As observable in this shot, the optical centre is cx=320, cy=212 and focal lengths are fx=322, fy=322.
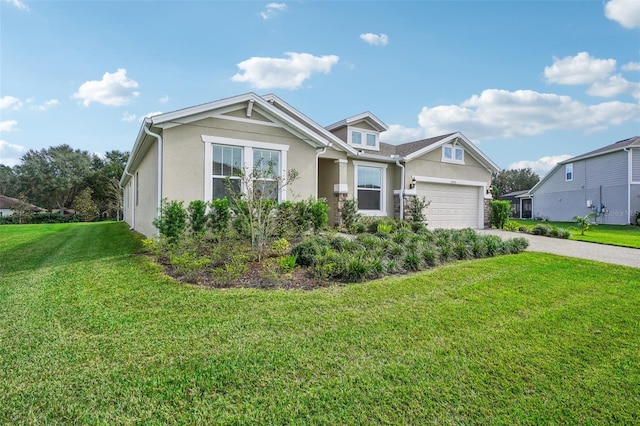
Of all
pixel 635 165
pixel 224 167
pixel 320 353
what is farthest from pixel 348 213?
pixel 635 165

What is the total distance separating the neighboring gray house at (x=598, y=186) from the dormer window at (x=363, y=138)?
764 inches

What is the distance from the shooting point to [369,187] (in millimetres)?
14125

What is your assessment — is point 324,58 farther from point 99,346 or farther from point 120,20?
point 99,346

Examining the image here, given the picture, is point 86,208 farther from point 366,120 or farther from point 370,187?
point 370,187

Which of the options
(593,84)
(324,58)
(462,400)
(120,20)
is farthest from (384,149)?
(462,400)

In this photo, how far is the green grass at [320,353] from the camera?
2516 mm

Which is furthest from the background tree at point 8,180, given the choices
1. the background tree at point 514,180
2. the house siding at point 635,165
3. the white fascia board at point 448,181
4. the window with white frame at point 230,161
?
the background tree at point 514,180

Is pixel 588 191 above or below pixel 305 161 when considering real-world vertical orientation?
above

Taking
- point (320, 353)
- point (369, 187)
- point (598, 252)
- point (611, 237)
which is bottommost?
point (320, 353)

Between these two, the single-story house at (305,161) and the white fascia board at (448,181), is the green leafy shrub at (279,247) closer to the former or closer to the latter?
the single-story house at (305,161)

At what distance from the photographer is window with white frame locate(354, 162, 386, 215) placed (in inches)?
543

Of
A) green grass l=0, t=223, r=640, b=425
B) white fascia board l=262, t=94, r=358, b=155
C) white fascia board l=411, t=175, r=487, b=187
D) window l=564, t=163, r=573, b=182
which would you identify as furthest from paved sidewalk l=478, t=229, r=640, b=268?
window l=564, t=163, r=573, b=182

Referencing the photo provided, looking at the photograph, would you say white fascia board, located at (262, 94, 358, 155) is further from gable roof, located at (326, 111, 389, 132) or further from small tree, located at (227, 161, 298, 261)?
small tree, located at (227, 161, 298, 261)

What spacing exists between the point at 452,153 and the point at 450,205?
2.55 m
